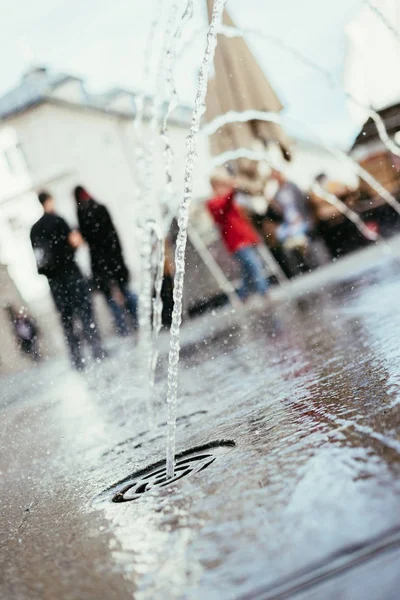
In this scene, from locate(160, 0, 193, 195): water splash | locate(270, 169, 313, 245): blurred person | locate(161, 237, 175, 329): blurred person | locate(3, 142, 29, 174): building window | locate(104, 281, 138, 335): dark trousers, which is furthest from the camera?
locate(3, 142, 29, 174): building window

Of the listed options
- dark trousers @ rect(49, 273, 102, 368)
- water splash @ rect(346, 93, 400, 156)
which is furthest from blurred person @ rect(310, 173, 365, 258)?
dark trousers @ rect(49, 273, 102, 368)

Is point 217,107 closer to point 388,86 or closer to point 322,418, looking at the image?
point 322,418

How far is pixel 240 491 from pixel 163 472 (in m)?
0.51

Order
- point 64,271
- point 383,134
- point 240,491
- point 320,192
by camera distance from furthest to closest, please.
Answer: point 383,134
point 320,192
point 64,271
point 240,491

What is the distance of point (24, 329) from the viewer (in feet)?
19.8

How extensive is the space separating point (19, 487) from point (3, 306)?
13.8ft

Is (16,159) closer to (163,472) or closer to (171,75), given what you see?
(171,75)

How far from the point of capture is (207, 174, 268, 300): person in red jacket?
6836 mm

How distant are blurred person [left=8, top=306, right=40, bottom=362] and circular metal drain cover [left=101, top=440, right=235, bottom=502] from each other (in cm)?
427

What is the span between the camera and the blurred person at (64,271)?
17.4 ft

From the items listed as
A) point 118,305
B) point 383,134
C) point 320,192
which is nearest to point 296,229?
point 320,192

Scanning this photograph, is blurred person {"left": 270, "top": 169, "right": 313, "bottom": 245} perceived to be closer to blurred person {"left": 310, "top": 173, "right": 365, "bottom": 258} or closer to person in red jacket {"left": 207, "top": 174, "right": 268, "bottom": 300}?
blurred person {"left": 310, "top": 173, "right": 365, "bottom": 258}

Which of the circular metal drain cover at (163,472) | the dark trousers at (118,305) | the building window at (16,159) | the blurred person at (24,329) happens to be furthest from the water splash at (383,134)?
the circular metal drain cover at (163,472)

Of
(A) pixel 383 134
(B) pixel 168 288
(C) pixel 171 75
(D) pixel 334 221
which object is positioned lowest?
(D) pixel 334 221
